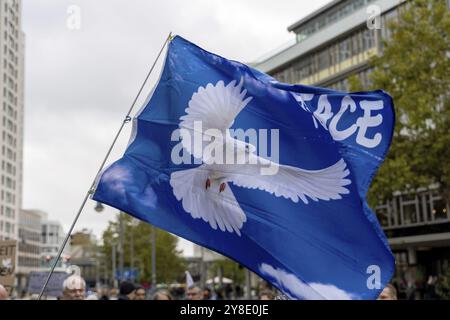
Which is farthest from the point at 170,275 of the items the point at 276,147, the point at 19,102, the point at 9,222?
the point at 276,147

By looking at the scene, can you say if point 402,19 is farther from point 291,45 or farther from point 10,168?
point 10,168

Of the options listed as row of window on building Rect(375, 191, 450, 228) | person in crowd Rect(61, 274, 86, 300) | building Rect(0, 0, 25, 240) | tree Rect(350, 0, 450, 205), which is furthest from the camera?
building Rect(0, 0, 25, 240)

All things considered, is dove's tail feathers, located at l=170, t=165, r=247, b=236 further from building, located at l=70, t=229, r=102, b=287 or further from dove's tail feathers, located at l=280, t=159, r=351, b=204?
building, located at l=70, t=229, r=102, b=287

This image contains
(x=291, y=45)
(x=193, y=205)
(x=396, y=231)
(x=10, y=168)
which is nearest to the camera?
(x=193, y=205)

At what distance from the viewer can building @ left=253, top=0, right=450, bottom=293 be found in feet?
153

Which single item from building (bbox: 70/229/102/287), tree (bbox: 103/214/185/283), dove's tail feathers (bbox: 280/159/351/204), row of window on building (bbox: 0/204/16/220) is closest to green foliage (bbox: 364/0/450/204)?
building (bbox: 70/229/102/287)

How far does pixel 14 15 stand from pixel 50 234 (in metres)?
80.1

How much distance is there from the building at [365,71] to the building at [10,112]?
2778 inches

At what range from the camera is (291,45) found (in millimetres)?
61500

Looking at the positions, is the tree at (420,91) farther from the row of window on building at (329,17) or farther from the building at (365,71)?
the row of window on building at (329,17)

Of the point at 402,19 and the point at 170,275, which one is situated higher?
the point at 402,19

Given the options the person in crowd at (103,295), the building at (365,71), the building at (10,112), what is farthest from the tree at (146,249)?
the building at (10,112)

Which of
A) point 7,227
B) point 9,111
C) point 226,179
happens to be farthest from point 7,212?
point 226,179
